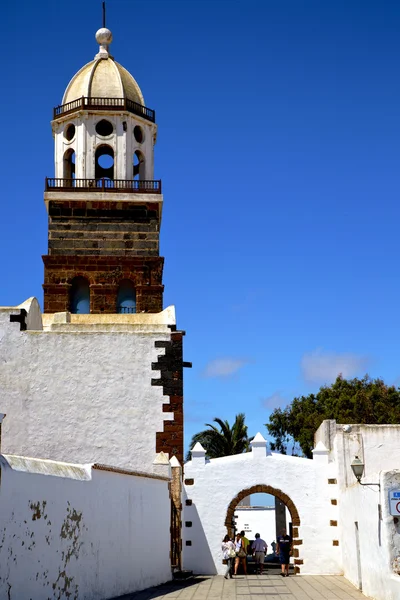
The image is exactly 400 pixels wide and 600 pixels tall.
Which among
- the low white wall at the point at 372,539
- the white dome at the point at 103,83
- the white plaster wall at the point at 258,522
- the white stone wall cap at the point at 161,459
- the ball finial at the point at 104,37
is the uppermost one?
the ball finial at the point at 104,37

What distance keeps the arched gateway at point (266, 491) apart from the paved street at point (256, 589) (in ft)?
2.86

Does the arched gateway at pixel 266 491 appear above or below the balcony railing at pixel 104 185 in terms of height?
below

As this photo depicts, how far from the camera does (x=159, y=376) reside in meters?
19.8

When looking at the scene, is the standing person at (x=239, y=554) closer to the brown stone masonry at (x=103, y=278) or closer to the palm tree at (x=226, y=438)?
the brown stone masonry at (x=103, y=278)

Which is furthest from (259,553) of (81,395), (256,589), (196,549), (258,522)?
(258,522)

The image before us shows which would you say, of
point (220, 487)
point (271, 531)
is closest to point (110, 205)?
point (220, 487)

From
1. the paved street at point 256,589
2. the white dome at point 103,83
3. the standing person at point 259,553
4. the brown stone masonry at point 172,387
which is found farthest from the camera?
the white dome at point 103,83

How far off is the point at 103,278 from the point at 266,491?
7802 millimetres

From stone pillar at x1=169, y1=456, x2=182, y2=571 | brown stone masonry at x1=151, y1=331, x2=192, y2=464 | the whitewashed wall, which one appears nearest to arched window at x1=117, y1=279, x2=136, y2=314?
brown stone masonry at x1=151, y1=331, x2=192, y2=464

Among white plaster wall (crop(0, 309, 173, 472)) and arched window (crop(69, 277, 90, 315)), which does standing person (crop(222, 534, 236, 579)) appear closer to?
white plaster wall (crop(0, 309, 173, 472))

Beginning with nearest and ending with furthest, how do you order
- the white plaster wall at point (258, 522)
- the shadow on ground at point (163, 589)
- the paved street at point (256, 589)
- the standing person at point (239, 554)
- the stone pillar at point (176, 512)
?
the shadow on ground at point (163, 589)
the paved street at point (256, 589)
the stone pillar at point (176, 512)
the standing person at point (239, 554)
the white plaster wall at point (258, 522)

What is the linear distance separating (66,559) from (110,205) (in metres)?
14.5

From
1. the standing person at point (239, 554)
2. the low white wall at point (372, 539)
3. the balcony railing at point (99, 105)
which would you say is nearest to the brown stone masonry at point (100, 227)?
the balcony railing at point (99, 105)

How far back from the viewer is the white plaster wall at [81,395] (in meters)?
19.3
